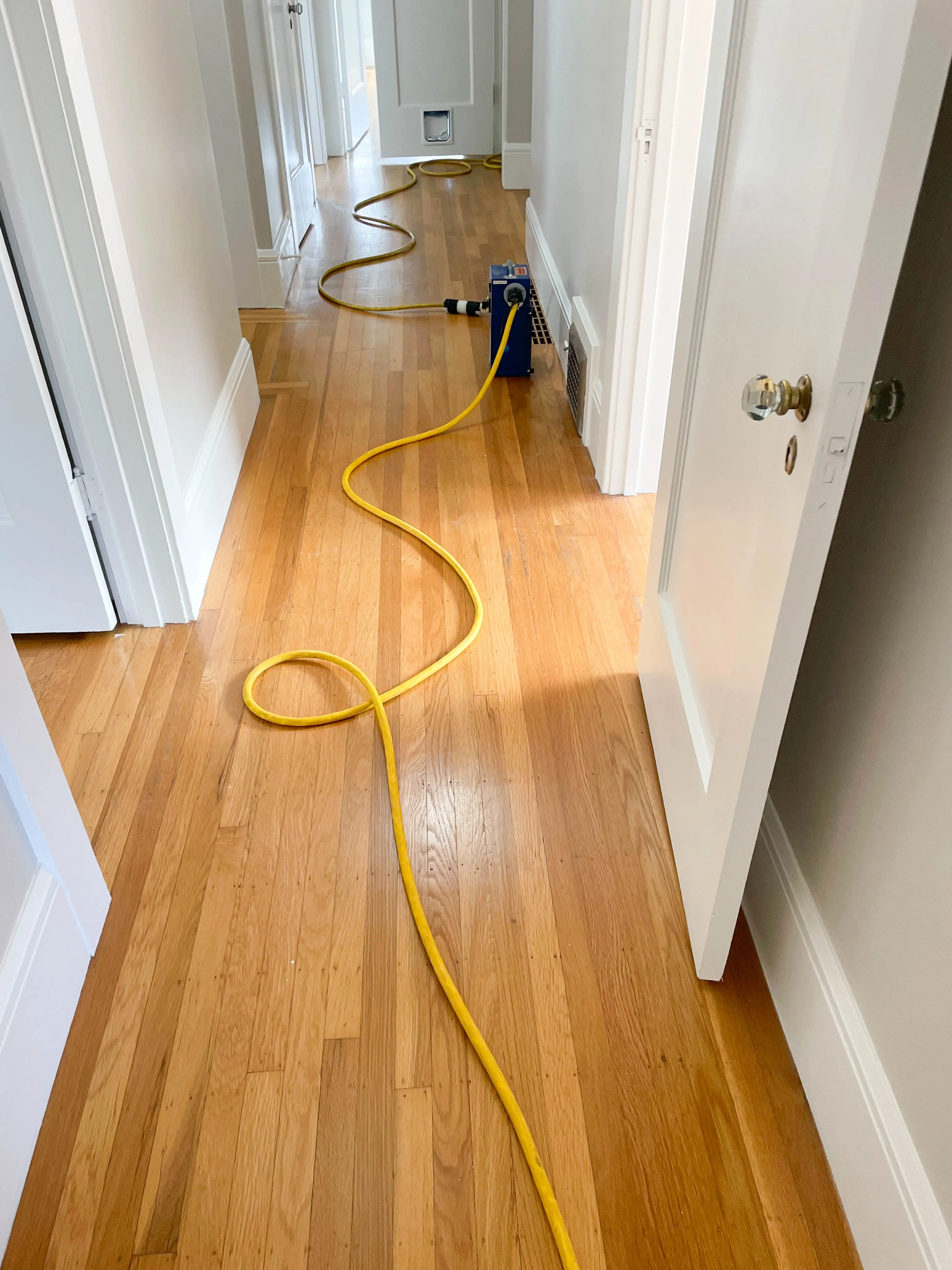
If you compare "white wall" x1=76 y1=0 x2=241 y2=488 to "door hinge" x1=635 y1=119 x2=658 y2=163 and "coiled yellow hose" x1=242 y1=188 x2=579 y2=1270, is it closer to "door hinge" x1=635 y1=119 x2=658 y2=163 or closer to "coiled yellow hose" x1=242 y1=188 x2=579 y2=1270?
"coiled yellow hose" x1=242 y1=188 x2=579 y2=1270

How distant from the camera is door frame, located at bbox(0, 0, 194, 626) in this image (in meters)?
1.48

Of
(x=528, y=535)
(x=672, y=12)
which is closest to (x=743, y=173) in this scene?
(x=672, y=12)

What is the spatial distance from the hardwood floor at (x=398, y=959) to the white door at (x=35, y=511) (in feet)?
0.33

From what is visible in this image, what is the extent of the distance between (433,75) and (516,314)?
322cm

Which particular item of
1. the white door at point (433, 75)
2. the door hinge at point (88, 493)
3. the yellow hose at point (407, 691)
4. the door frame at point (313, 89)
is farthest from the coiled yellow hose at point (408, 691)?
the white door at point (433, 75)

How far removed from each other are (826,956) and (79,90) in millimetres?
1776

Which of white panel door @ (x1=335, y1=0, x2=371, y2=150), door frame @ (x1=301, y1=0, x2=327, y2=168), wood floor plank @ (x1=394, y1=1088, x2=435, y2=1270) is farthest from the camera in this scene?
white panel door @ (x1=335, y1=0, x2=371, y2=150)

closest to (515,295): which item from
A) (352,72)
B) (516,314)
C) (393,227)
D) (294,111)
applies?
(516,314)

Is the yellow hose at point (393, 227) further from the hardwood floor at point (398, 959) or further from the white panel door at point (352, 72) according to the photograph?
the hardwood floor at point (398, 959)

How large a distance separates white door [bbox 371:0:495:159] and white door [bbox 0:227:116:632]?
175 inches

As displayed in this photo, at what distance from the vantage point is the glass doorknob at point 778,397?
2.92ft

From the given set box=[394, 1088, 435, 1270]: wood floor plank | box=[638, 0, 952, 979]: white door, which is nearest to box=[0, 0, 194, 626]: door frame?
box=[638, 0, 952, 979]: white door

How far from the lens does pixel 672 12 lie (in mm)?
1863

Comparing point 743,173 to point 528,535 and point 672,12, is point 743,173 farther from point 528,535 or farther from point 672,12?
point 528,535
